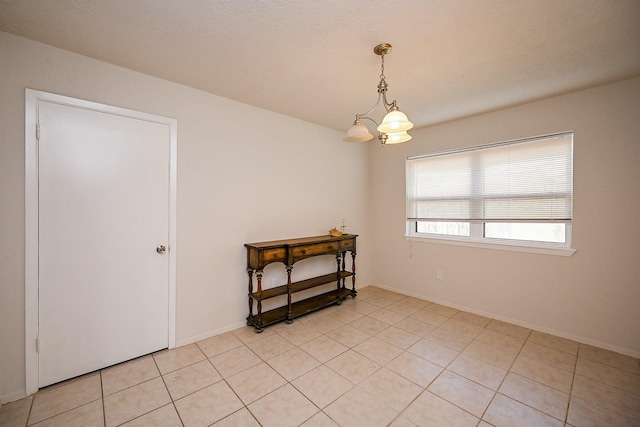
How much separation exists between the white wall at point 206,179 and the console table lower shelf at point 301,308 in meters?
0.25

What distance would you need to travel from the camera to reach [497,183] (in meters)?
3.11

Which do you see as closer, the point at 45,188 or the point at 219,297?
the point at 45,188

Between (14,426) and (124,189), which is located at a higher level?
(124,189)

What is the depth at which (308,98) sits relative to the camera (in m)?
2.76

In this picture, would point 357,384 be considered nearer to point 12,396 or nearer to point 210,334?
point 210,334

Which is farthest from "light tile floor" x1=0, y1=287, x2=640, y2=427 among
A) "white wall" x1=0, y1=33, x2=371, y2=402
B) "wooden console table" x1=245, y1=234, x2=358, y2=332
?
"white wall" x1=0, y1=33, x2=371, y2=402

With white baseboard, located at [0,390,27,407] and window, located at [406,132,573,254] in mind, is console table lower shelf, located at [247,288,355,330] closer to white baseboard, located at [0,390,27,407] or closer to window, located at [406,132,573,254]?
window, located at [406,132,573,254]

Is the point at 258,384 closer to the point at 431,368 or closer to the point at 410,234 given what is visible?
the point at 431,368

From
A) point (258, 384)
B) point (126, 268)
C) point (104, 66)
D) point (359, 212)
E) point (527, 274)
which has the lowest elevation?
point (258, 384)

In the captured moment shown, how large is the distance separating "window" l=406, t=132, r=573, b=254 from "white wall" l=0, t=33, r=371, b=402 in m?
1.12

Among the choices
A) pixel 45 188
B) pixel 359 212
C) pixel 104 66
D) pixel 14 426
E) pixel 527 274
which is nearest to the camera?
pixel 14 426

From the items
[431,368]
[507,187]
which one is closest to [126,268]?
[431,368]

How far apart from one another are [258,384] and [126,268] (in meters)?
1.48

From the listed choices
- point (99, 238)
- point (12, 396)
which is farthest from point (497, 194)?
point (12, 396)
